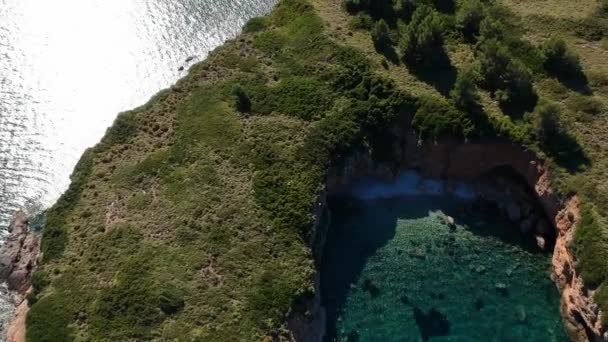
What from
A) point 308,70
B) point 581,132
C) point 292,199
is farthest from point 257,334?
Answer: point 581,132

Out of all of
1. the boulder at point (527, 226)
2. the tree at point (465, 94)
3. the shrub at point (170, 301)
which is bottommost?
the boulder at point (527, 226)

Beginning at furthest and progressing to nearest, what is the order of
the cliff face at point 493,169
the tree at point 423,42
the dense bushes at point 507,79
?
1. the tree at point 423,42
2. the dense bushes at point 507,79
3. the cliff face at point 493,169

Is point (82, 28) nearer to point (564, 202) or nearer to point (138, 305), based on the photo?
point (138, 305)

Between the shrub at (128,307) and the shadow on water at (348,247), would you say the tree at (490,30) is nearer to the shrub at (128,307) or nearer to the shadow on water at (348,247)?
the shadow on water at (348,247)

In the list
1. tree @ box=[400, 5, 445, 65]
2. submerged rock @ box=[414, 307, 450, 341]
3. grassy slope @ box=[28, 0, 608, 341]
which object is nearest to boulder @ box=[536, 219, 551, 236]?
grassy slope @ box=[28, 0, 608, 341]

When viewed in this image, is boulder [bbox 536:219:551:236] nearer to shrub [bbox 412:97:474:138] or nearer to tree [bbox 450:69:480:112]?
shrub [bbox 412:97:474:138]

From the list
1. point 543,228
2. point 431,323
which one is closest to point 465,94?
point 543,228

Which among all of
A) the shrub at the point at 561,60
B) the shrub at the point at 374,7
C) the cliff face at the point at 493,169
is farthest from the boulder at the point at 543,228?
the shrub at the point at 374,7
